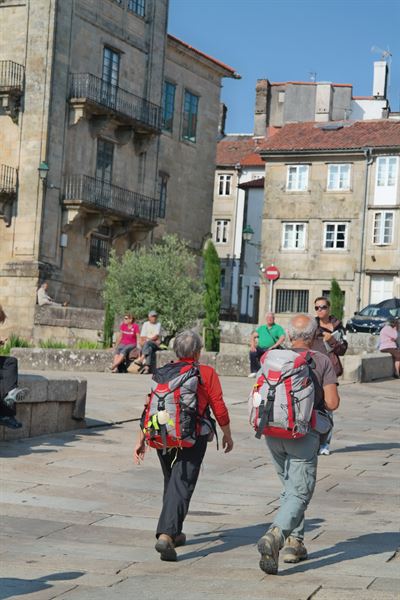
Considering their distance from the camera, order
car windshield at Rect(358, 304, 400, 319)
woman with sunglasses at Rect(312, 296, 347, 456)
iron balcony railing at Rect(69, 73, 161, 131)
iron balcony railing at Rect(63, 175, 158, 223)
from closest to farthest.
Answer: woman with sunglasses at Rect(312, 296, 347, 456) → iron balcony railing at Rect(63, 175, 158, 223) → iron balcony railing at Rect(69, 73, 161, 131) → car windshield at Rect(358, 304, 400, 319)

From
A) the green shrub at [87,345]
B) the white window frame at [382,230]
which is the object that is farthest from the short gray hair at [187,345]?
the white window frame at [382,230]

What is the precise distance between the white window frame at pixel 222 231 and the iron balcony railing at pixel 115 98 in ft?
81.8

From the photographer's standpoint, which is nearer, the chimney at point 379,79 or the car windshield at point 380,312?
the car windshield at point 380,312

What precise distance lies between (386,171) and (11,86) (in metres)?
20.7

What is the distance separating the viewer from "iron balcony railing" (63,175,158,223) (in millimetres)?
39875

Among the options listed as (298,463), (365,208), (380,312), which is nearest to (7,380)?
(298,463)

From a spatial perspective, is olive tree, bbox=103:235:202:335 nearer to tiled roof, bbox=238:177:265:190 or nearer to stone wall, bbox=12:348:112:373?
stone wall, bbox=12:348:112:373

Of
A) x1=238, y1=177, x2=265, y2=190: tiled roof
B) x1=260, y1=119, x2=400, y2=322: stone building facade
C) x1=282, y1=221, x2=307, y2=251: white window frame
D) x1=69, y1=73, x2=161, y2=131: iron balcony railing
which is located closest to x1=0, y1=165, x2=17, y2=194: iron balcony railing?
x1=69, y1=73, x2=161, y2=131: iron balcony railing

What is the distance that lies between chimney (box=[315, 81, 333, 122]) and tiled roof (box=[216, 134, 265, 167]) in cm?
405

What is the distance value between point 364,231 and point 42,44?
20.0 metres

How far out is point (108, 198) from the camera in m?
41.8

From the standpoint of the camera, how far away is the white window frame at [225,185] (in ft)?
229

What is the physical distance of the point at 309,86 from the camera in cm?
6875

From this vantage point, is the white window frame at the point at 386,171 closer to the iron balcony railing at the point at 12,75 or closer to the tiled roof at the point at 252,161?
the tiled roof at the point at 252,161
